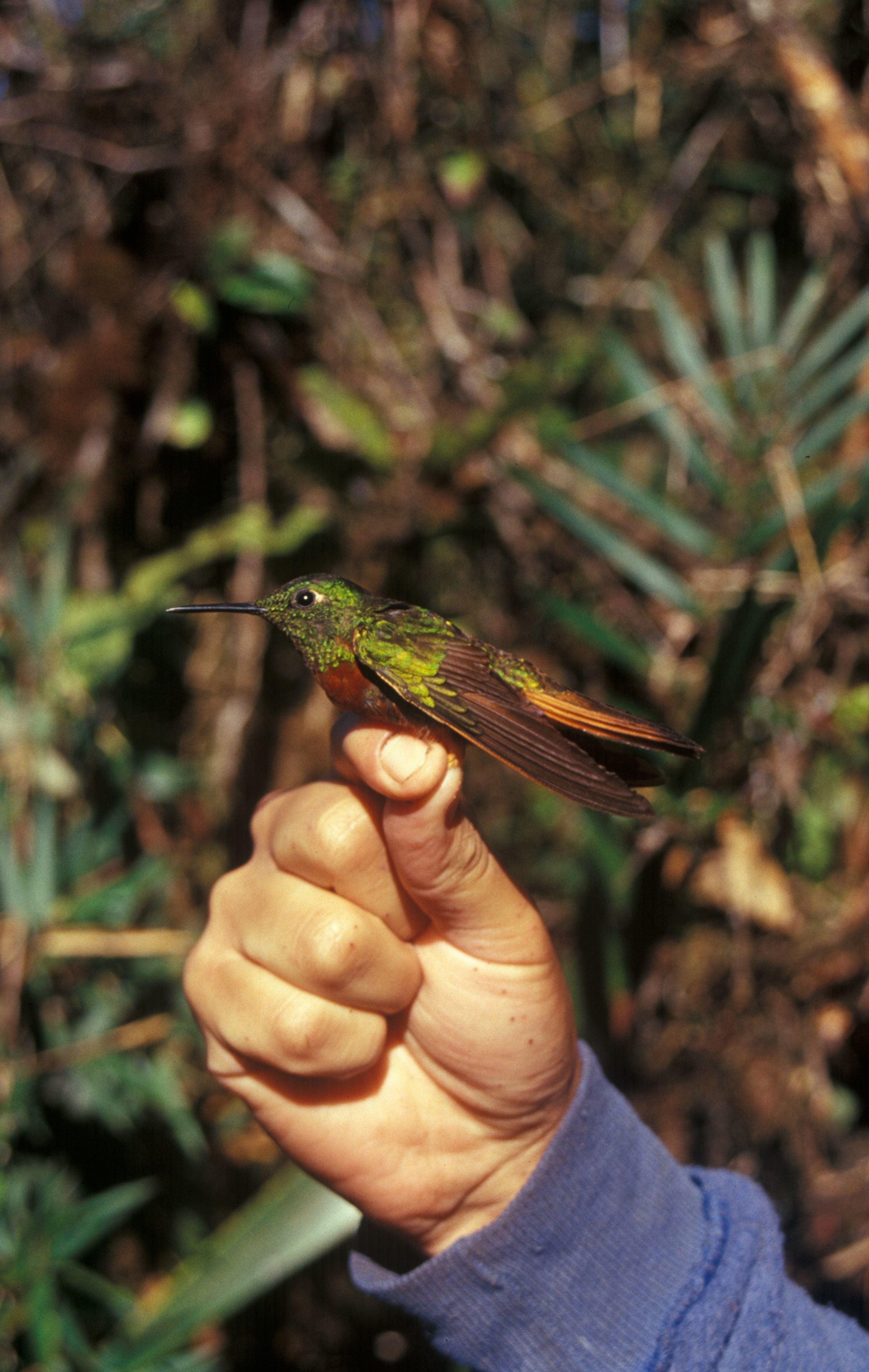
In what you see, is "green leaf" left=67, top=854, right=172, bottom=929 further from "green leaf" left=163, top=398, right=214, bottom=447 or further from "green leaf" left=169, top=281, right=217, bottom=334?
"green leaf" left=169, top=281, right=217, bottom=334

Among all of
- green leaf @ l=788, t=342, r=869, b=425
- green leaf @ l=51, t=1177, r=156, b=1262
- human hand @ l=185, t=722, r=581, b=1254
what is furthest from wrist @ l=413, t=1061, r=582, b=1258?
green leaf @ l=788, t=342, r=869, b=425

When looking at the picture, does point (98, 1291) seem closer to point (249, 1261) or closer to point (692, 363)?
point (249, 1261)

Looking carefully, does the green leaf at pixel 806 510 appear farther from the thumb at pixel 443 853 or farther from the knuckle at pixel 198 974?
the knuckle at pixel 198 974

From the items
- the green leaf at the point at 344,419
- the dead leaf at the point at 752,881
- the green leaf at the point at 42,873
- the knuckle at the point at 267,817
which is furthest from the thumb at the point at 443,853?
the green leaf at the point at 344,419

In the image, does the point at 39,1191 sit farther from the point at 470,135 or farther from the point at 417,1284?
the point at 470,135

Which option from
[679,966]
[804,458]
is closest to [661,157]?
[804,458]
